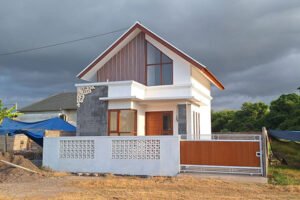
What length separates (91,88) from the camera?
666 inches

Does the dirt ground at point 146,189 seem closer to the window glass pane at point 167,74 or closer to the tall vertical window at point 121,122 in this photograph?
the tall vertical window at point 121,122

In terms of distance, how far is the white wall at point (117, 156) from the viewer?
12656mm

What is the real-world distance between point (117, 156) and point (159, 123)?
452 centimetres

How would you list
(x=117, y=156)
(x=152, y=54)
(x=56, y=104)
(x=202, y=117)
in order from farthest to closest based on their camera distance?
(x=56, y=104) < (x=202, y=117) < (x=152, y=54) < (x=117, y=156)

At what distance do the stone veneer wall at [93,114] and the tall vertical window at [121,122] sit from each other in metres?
0.31

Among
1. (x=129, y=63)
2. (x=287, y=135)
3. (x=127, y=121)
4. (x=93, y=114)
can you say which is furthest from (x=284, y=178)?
(x=129, y=63)

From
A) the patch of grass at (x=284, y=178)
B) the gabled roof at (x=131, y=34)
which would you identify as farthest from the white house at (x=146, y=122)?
the patch of grass at (x=284, y=178)

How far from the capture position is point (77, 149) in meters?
Answer: 14.2

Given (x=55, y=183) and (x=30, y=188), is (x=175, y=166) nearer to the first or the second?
(x=55, y=183)

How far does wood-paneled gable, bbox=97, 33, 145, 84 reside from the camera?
18.0 metres

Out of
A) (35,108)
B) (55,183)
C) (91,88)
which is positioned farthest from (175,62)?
(35,108)

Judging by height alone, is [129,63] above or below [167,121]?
above

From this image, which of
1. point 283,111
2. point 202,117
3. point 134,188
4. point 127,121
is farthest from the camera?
point 283,111

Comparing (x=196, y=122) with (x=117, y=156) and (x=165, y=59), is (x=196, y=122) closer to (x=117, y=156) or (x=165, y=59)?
(x=165, y=59)
